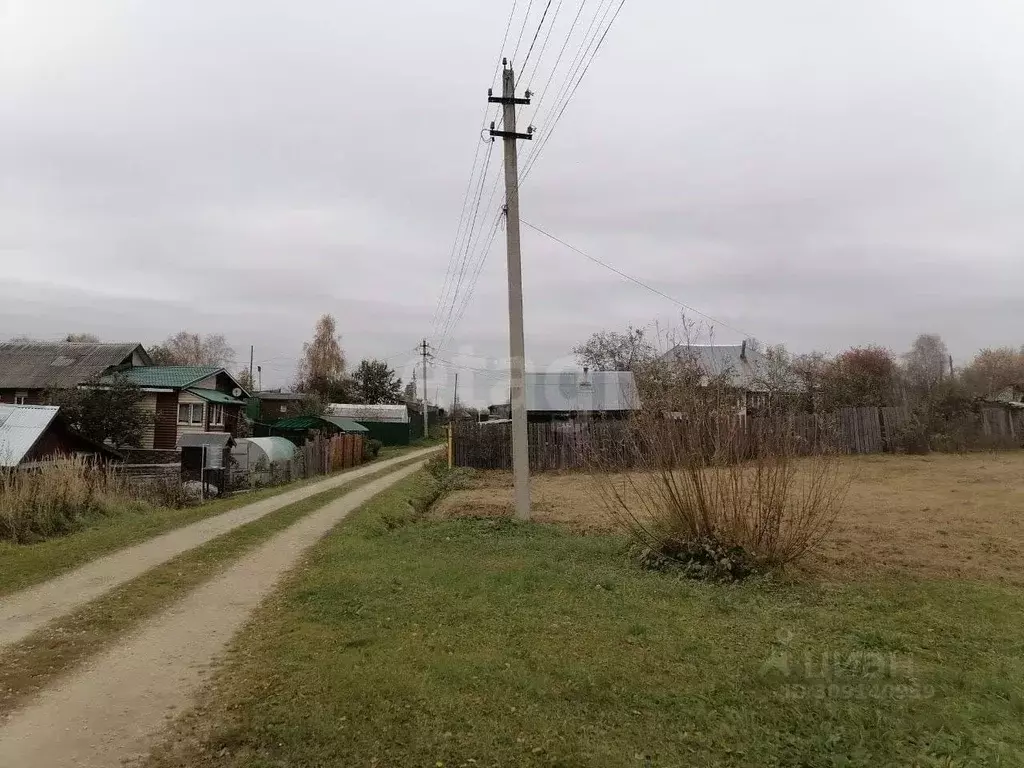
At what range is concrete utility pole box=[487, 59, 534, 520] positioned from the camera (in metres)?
11.9

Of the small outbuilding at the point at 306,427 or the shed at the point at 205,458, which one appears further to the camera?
the small outbuilding at the point at 306,427

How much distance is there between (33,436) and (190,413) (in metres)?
15.4

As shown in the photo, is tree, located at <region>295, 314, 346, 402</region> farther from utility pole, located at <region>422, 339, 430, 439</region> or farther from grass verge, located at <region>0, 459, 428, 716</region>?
grass verge, located at <region>0, 459, 428, 716</region>

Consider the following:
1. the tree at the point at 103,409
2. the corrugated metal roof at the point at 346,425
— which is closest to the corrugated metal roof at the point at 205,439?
the tree at the point at 103,409

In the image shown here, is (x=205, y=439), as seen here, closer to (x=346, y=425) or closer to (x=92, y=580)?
(x=346, y=425)

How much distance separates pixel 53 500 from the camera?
38.3 feet

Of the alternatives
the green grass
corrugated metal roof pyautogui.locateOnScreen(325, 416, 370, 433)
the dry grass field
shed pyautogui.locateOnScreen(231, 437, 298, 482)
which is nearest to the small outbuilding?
corrugated metal roof pyautogui.locateOnScreen(325, 416, 370, 433)

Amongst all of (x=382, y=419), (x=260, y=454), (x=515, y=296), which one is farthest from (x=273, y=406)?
(x=515, y=296)

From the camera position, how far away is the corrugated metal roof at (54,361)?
30.2 metres

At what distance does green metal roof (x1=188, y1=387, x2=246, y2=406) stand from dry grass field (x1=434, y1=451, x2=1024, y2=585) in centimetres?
1576

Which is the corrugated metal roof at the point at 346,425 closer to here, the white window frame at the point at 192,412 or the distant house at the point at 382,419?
the distant house at the point at 382,419

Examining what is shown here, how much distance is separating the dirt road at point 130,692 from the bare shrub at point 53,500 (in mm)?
5725

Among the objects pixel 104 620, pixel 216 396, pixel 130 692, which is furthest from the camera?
pixel 216 396

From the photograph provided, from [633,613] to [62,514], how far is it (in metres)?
10.5
